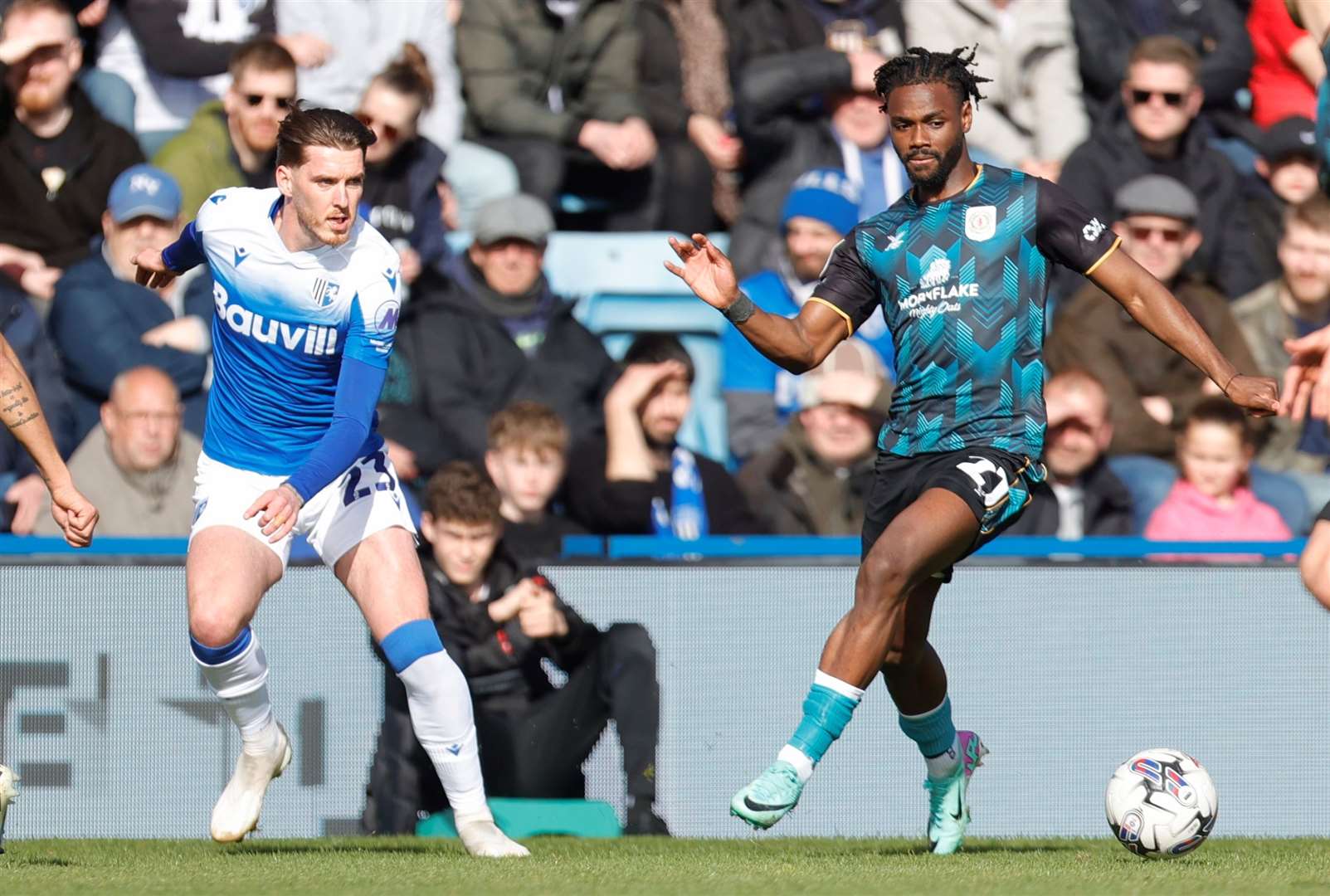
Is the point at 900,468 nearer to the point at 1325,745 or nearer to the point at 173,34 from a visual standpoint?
the point at 1325,745

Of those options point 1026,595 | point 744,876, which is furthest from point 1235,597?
point 744,876

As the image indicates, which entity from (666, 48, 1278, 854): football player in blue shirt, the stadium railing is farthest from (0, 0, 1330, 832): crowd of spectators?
(666, 48, 1278, 854): football player in blue shirt

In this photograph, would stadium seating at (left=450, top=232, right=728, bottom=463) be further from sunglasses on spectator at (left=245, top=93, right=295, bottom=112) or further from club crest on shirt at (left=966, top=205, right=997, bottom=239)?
club crest on shirt at (left=966, top=205, right=997, bottom=239)

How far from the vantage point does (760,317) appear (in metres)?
6.43

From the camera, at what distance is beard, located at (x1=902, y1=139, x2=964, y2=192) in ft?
21.9

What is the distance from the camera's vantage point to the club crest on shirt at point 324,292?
22.6 feet

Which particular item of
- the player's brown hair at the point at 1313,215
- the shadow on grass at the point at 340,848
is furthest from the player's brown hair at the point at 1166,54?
the shadow on grass at the point at 340,848

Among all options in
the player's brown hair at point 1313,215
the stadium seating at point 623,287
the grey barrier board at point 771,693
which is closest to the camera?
the grey barrier board at point 771,693

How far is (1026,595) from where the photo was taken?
8500 mm

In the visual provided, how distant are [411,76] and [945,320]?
489cm

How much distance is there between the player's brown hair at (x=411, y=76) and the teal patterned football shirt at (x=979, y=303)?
451 centimetres

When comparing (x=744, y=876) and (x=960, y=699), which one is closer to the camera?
(x=744, y=876)

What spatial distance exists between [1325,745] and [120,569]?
16.4ft

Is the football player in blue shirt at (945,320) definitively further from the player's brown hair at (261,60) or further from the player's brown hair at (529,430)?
the player's brown hair at (261,60)
